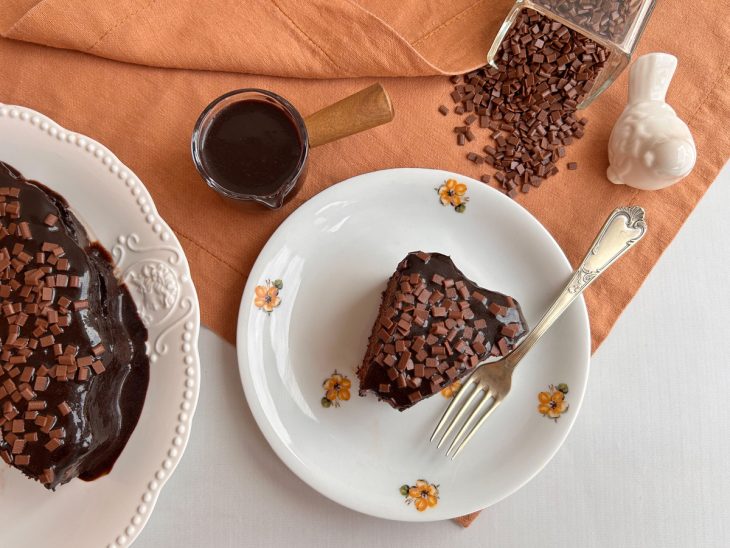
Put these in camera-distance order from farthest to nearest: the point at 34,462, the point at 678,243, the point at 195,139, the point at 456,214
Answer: the point at 678,243, the point at 456,214, the point at 195,139, the point at 34,462

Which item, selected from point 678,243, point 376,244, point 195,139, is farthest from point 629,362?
point 195,139

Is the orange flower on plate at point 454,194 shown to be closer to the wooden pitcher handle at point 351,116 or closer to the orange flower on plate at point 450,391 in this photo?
the wooden pitcher handle at point 351,116

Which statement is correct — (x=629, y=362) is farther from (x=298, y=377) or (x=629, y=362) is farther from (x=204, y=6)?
(x=204, y=6)

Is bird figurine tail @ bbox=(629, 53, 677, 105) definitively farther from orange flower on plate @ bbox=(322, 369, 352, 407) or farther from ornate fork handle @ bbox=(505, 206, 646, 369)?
orange flower on plate @ bbox=(322, 369, 352, 407)

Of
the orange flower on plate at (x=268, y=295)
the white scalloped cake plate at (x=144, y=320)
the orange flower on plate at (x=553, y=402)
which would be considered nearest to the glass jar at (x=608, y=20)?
the orange flower on plate at (x=553, y=402)

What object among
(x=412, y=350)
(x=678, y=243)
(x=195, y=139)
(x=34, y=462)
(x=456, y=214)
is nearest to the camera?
(x=34, y=462)

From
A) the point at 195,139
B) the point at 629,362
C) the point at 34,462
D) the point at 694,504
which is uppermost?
the point at 195,139

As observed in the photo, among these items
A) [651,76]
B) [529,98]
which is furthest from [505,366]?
[651,76]
